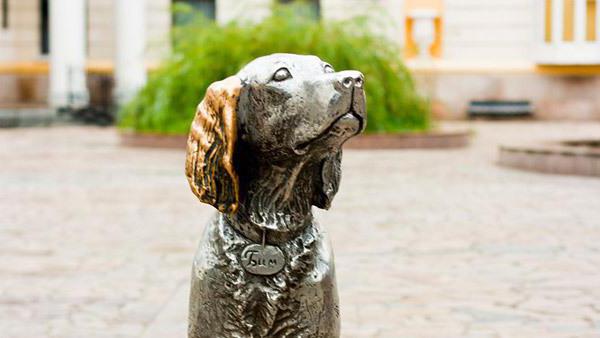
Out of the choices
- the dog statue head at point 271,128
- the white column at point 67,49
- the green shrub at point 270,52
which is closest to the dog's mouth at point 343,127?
the dog statue head at point 271,128

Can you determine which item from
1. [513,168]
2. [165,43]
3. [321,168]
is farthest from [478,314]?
[165,43]

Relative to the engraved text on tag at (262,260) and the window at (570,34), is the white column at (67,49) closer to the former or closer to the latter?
the window at (570,34)

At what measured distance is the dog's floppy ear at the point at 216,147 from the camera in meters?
2.93

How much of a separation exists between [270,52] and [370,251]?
9625mm

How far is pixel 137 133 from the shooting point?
1678 centimetres

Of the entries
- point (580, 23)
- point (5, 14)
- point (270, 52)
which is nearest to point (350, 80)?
point (270, 52)

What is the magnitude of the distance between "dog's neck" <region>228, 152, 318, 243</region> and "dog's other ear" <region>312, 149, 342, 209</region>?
46 millimetres

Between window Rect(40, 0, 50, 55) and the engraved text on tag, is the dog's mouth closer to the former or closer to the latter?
the engraved text on tag

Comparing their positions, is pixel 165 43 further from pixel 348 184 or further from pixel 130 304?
pixel 130 304

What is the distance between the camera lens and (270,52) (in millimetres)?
16609

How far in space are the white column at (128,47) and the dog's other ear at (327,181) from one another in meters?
19.8

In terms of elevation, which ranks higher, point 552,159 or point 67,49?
point 67,49

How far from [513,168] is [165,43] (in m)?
7.13

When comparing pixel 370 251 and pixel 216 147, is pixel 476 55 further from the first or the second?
pixel 216 147
